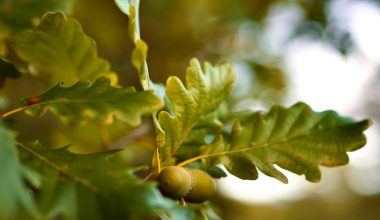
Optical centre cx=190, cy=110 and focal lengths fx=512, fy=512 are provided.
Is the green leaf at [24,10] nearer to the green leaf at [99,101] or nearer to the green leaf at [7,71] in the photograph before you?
the green leaf at [7,71]

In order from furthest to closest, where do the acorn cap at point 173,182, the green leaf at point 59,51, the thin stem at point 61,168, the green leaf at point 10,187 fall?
1. the green leaf at point 59,51
2. the acorn cap at point 173,182
3. the thin stem at point 61,168
4. the green leaf at point 10,187

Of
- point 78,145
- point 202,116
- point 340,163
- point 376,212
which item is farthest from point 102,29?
point 376,212

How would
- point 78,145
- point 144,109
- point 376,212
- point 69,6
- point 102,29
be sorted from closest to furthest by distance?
point 144,109
point 69,6
point 78,145
point 102,29
point 376,212

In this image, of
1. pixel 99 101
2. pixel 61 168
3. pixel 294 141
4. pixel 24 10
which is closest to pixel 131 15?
pixel 99 101

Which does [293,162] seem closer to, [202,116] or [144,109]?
[202,116]

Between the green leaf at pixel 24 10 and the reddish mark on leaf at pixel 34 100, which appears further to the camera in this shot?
the green leaf at pixel 24 10

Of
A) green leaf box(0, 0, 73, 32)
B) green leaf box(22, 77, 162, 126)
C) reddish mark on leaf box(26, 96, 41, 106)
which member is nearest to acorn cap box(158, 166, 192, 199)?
green leaf box(22, 77, 162, 126)

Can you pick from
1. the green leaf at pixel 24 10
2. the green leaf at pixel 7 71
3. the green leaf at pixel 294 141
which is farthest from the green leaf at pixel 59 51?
the green leaf at pixel 294 141
